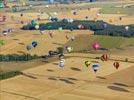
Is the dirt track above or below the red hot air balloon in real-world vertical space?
below

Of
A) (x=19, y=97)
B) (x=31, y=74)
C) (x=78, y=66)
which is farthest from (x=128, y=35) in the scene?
(x=19, y=97)

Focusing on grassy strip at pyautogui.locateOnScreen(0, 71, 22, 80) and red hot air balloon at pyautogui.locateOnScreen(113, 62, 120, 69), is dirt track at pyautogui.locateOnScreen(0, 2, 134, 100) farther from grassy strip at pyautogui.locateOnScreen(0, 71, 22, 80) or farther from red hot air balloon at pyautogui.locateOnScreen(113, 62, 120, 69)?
grassy strip at pyautogui.locateOnScreen(0, 71, 22, 80)

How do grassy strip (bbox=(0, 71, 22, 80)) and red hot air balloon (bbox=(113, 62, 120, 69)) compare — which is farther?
red hot air balloon (bbox=(113, 62, 120, 69))

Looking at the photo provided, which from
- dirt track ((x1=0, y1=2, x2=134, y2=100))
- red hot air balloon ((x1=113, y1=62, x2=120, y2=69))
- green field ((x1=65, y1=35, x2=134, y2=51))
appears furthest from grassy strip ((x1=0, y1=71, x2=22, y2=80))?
green field ((x1=65, y1=35, x2=134, y2=51))

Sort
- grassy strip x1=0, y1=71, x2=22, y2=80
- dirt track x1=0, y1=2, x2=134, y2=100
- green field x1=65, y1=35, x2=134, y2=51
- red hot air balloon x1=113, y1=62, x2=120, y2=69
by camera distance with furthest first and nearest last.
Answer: green field x1=65, y1=35, x2=134, y2=51
red hot air balloon x1=113, y1=62, x2=120, y2=69
grassy strip x1=0, y1=71, x2=22, y2=80
dirt track x1=0, y1=2, x2=134, y2=100

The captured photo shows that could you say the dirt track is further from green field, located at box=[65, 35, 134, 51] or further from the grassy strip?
green field, located at box=[65, 35, 134, 51]

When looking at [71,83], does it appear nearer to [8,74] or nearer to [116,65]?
[116,65]

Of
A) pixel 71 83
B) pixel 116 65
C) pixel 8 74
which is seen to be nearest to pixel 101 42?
pixel 116 65

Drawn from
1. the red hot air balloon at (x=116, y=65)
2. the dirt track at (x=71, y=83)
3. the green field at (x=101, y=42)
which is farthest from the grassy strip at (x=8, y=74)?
the green field at (x=101, y=42)

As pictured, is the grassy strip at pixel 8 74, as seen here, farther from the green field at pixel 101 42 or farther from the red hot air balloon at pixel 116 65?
the green field at pixel 101 42

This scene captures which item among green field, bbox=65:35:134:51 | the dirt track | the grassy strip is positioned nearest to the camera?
the dirt track

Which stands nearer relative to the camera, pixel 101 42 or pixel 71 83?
pixel 71 83
